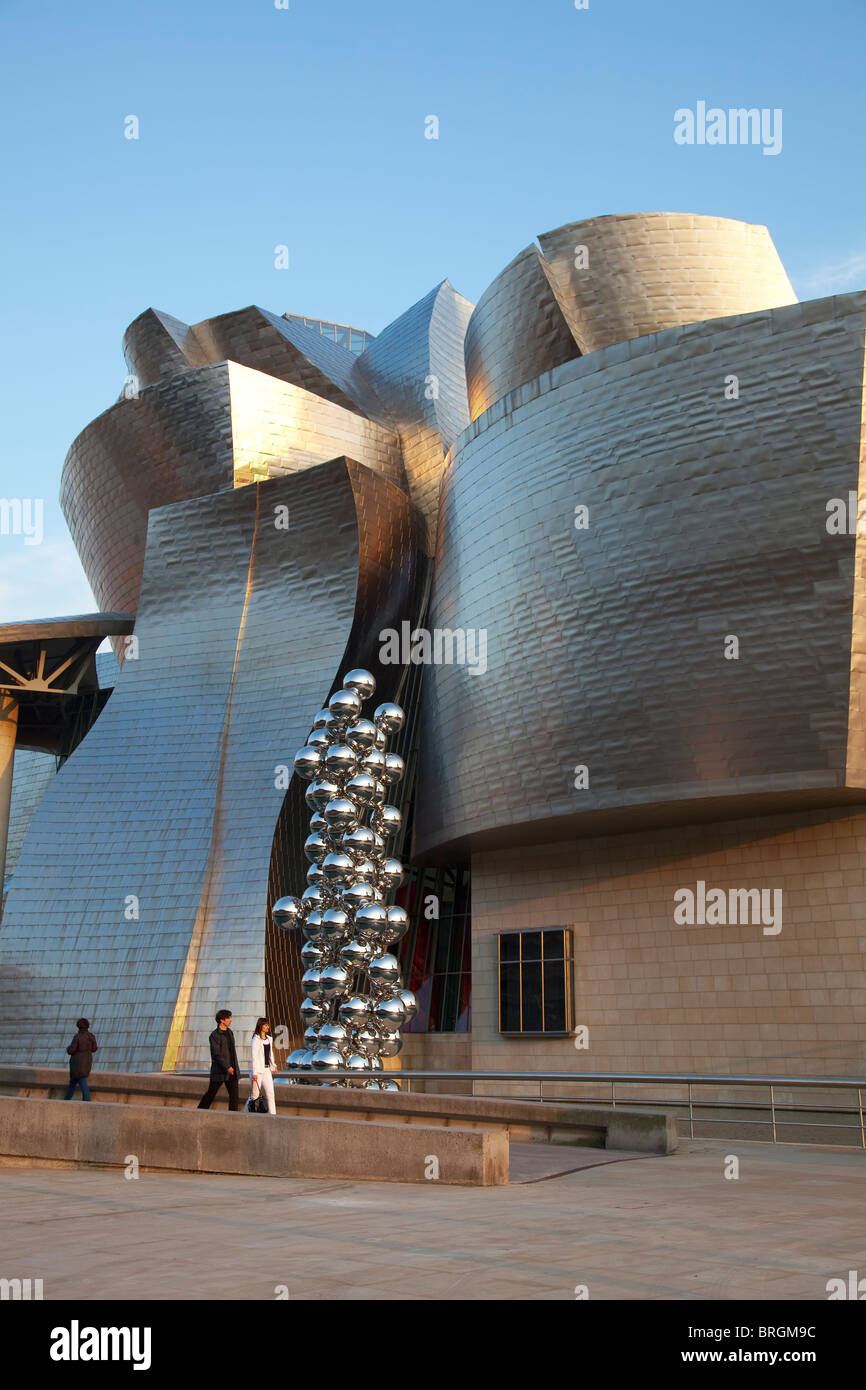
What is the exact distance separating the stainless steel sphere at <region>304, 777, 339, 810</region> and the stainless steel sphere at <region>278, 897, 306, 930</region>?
1393mm

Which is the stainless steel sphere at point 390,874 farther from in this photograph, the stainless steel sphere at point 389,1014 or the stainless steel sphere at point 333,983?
the stainless steel sphere at point 389,1014

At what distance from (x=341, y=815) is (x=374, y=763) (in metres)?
1.02

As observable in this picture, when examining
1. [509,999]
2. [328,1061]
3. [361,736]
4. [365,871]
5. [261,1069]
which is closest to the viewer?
[261,1069]

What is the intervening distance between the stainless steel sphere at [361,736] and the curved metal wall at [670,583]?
5.24 m

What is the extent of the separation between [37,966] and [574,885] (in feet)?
34.2

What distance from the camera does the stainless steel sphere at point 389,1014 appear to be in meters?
16.5

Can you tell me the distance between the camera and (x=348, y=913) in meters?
16.8

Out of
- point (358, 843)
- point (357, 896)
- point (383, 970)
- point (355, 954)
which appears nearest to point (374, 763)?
point (358, 843)

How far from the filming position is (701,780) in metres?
19.8

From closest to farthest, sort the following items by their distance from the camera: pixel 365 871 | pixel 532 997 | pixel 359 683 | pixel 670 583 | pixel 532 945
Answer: pixel 365 871 < pixel 359 683 < pixel 670 583 < pixel 532 997 < pixel 532 945

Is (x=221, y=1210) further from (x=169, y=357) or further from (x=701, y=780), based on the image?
(x=169, y=357)

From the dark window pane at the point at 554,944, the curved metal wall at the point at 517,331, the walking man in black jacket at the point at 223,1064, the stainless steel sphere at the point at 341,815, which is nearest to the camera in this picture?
the walking man in black jacket at the point at 223,1064

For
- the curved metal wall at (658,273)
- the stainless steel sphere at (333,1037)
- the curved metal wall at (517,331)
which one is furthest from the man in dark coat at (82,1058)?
the curved metal wall at (658,273)

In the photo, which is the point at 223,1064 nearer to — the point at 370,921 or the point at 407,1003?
the point at 370,921
